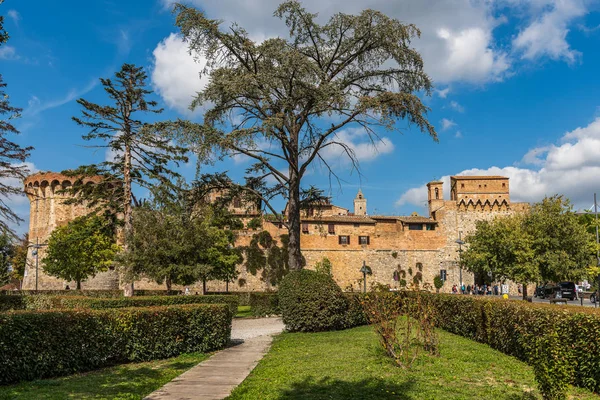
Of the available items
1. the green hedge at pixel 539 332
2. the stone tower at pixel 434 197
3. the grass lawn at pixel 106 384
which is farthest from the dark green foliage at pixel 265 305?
the stone tower at pixel 434 197

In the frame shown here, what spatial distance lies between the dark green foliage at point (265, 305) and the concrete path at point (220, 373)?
9.19 metres

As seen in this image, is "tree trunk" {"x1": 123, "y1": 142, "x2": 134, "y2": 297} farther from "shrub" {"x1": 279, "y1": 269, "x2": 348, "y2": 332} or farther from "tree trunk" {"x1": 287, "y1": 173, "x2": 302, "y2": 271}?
"shrub" {"x1": 279, "y1": 269, "x2": 348, "y2": 332}

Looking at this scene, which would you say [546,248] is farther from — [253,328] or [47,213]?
[47,213]

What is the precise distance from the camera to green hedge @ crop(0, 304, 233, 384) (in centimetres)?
887

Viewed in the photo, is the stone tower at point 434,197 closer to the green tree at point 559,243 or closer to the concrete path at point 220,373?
the green tree at point 559,243

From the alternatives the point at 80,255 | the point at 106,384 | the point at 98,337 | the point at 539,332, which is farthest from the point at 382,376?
the point at 80,255

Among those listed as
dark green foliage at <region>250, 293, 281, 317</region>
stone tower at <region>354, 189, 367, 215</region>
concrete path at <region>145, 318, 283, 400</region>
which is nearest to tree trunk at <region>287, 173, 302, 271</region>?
concrete path at <region>145, 318, 283, 400</region>

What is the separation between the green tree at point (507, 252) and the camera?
3169 cm

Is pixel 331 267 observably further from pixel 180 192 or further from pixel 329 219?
pixel 180 192

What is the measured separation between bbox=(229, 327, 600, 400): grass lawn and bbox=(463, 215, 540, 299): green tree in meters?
21.4

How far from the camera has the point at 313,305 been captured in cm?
1603

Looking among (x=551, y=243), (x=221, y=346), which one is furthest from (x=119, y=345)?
(x=551, y=243)

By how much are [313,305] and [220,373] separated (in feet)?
21.7

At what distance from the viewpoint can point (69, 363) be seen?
9.66 meters
